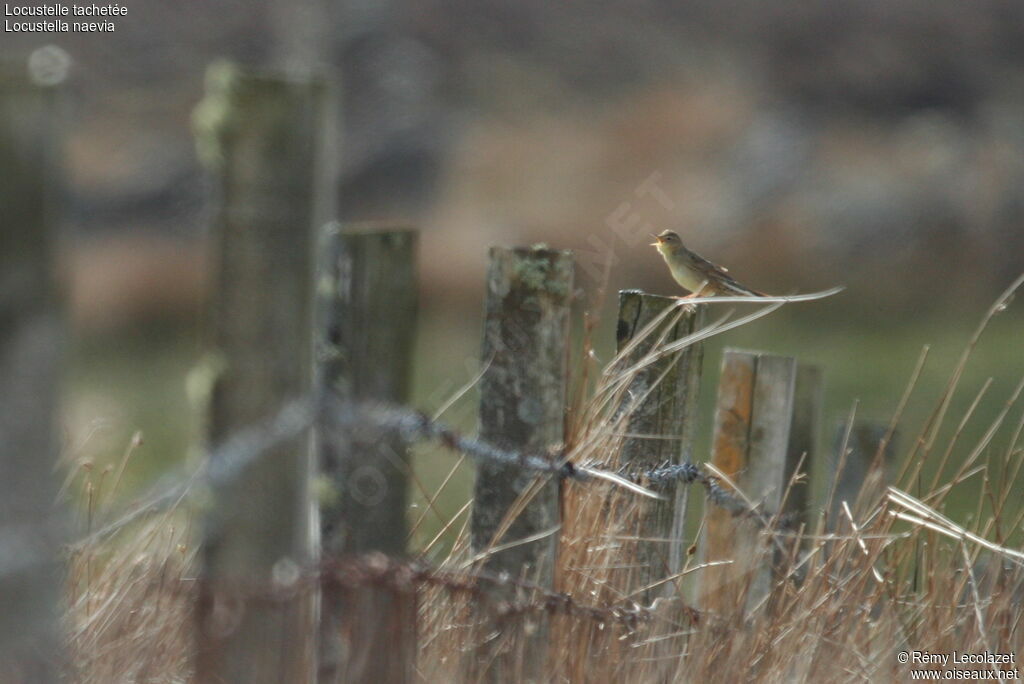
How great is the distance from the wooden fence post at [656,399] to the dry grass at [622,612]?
0.20 ft

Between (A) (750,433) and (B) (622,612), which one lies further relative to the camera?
(A) (750,433)

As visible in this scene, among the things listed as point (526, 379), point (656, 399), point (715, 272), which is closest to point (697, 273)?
point (715, 272)

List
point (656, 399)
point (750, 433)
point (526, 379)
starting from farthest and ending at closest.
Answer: point (750, 433) → point (656, 399) → point (526, 379)

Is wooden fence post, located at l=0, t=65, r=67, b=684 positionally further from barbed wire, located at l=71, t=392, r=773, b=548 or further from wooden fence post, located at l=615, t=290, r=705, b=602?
wooden fence post, located at l=615, t=290, r=705, b=602

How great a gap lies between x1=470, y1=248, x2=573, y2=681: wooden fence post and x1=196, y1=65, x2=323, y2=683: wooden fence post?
0.77 m

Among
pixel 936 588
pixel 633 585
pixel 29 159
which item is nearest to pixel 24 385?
pixel 29 159

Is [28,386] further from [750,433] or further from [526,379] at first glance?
[750,433]

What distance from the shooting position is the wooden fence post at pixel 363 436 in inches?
85.5

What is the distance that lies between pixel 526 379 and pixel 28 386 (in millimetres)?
1160

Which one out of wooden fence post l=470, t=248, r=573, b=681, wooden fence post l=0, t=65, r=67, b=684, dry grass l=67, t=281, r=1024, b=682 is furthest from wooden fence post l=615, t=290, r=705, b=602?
wooden fence post l=0, t=65, r=67, b=684

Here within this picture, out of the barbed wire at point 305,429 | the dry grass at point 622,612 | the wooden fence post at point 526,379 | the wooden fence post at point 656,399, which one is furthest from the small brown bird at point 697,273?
the barbed wire at point 305,429

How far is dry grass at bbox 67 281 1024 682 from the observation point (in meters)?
3.08

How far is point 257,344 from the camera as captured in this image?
1.96 meters

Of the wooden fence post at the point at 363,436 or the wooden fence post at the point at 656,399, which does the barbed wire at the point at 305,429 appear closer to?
the wooden fence post at the point at 363,436
